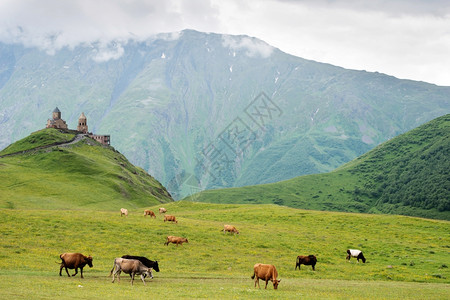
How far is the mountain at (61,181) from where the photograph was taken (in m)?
124

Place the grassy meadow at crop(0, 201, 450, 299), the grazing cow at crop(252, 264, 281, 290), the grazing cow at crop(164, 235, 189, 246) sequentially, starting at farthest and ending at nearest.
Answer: the grazing cow at crop(164, 235, 189, 246)
the grazing cow at crop(252, 264, 281, 290)
the grassy meadow at crop(0, 201, 450, 299)

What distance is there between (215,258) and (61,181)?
4175 inches

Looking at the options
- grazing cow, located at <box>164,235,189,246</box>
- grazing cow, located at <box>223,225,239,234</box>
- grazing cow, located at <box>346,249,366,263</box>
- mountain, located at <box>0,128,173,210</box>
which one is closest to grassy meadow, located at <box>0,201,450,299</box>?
grazing cow, located at <box>164,235,189,246</box>

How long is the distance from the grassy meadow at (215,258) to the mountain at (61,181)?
54428 mm

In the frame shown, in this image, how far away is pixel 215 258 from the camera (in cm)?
5600

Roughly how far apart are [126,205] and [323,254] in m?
85.3

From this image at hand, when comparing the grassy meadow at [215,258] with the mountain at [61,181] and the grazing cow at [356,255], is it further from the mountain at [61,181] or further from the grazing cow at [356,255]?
the mountain at [61,181]

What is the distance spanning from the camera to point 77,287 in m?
34.0

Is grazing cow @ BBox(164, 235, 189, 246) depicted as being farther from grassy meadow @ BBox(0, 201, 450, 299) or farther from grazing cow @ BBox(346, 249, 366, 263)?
grazing cow @ BBox(346, 249, 366, 263)

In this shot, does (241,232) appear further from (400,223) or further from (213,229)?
(400,223)

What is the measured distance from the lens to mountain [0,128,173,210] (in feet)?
407

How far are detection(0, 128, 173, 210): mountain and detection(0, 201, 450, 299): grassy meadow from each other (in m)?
54.4

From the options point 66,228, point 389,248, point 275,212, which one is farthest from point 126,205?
point 389,248

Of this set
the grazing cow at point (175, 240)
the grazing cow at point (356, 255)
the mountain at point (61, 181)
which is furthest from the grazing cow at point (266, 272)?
the mountain at point (61, 181)
